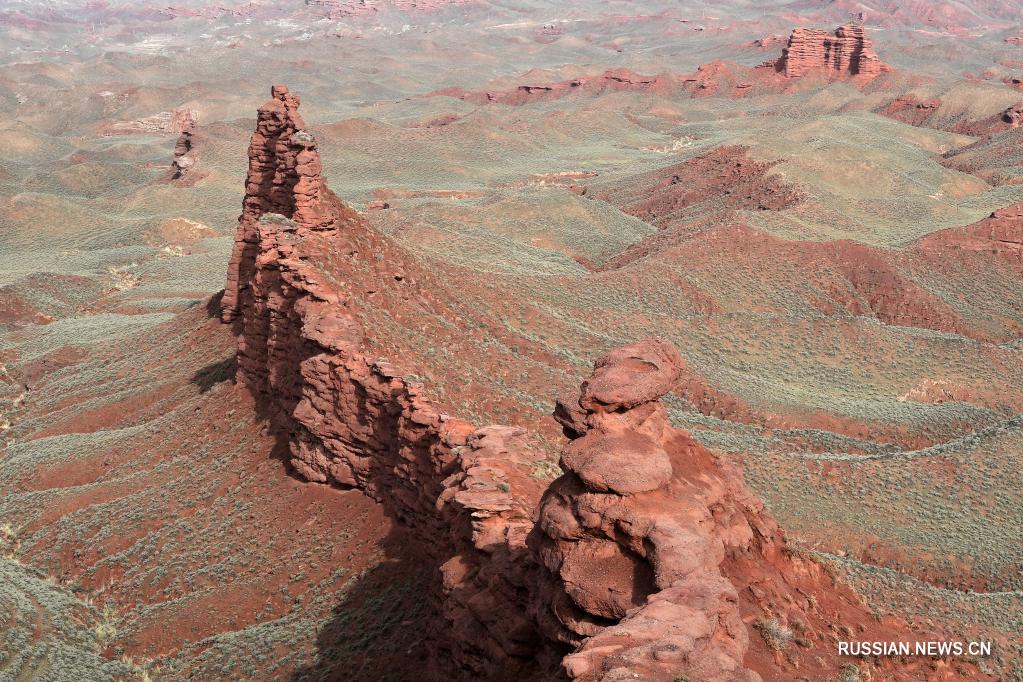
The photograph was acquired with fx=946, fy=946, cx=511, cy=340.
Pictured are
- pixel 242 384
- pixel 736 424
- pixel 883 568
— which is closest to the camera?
pixel 883 568

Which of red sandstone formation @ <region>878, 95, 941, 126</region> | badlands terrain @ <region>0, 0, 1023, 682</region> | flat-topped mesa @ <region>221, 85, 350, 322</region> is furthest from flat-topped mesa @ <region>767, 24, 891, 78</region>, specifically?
flat-topped mesa @ <region>221, 85, 350, 322</region>

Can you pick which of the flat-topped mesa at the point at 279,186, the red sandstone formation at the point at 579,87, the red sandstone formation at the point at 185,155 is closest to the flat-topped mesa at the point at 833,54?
the red sandstone formation at the point at 579,87

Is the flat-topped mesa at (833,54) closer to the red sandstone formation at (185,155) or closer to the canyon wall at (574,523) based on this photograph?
the red sandstone formation at (185,155)

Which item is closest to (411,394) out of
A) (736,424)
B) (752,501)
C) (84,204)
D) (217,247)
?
(752,501)

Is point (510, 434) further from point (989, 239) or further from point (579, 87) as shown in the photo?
point (579, 87)

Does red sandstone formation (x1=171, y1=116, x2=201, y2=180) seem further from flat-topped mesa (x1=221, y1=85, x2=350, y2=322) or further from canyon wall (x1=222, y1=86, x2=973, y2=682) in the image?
canyon wall (x1=222, y1=86, x2=973, y2=682)

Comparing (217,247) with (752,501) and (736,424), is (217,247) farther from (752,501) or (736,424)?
(752,501)
